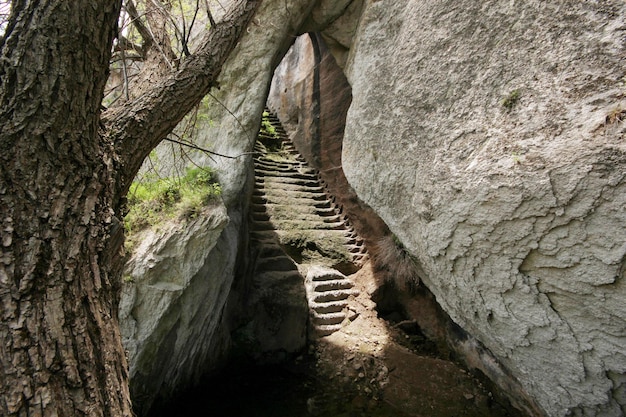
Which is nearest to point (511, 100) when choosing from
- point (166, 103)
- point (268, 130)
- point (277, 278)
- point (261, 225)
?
point (166, 103)

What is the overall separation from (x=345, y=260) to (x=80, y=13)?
579 cm

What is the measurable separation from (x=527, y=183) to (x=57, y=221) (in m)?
2.59

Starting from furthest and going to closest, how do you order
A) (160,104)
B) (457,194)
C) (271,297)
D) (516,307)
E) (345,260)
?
(345,260) → (271,297) → (457,194) → (516,307) → (160,104)

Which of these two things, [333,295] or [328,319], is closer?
[328,319]

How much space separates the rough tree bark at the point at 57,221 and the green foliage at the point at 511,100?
2602 millimetres

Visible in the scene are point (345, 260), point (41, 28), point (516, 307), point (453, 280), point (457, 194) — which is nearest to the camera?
point (41, 28)

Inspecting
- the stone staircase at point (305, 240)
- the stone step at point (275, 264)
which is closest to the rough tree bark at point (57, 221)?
the stone staircase at point (305, 240)

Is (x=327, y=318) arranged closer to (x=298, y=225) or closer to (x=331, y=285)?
(x=331, y=285)

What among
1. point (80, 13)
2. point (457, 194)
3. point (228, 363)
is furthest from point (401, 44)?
point (228, 363)

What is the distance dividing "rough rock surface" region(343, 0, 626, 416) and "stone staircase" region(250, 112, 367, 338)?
244 centimetres

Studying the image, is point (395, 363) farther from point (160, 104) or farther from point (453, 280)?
point (160, 104)

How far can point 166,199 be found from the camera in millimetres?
3812

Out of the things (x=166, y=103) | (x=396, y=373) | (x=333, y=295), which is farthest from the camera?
(x=333, y=295)

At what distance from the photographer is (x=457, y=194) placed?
2.77m
